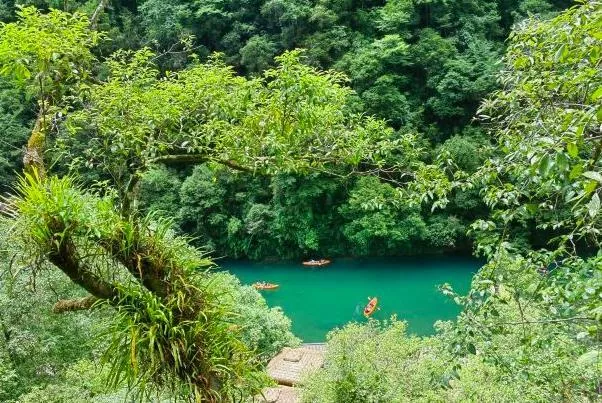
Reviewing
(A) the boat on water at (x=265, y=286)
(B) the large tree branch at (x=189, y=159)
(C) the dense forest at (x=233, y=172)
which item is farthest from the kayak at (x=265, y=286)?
(B) the large tree branch at (x=189, y=159)

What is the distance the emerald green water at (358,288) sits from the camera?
12.9m

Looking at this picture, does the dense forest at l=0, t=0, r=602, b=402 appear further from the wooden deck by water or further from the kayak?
the kayak

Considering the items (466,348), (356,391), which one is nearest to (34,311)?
(356,391)

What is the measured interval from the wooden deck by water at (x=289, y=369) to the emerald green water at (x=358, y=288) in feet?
10.6

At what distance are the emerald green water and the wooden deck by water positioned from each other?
322 cm

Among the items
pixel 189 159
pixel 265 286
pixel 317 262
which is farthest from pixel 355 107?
pixel 189 159

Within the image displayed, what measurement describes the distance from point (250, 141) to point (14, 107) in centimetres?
1751

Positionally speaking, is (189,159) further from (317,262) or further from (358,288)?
(317,262)

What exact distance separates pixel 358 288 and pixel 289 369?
22.7 feet

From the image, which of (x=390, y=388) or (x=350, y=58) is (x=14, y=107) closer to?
(x=350, y=58)

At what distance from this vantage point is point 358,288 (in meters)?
15.0

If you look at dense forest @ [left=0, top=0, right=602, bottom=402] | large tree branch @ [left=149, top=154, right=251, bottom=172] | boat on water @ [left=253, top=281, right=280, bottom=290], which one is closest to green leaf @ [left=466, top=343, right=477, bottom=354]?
dense forest @ [left=0, top=0, right=602, bottom=402]

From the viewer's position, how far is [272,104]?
2.16m

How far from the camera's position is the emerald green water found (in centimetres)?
1288
